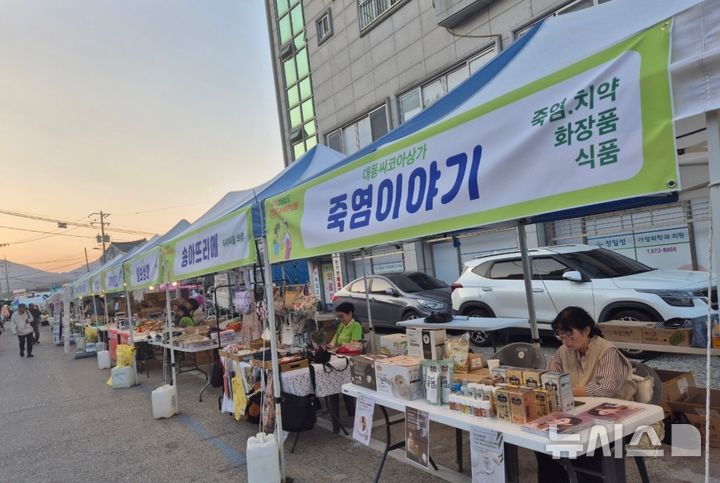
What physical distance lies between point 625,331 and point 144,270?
7.36 m

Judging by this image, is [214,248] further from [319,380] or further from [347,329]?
[347,329]

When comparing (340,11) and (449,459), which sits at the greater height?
(340,11)

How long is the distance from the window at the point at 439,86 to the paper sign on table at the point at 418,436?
9749 mm

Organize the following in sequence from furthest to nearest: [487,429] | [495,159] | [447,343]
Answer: [447,343], [487,429], [495,159]

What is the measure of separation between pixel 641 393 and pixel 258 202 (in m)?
3.37

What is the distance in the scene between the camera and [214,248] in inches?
203

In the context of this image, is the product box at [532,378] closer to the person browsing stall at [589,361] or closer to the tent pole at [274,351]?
the person browsing stall at [589,361]

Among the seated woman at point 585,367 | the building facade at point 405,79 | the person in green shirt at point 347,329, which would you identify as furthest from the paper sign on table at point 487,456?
the building facade at point 405,79

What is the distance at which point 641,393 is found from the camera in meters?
3.04

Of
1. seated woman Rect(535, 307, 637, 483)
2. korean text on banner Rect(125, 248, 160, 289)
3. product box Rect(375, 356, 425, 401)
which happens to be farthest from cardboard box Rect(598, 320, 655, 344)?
korean text on banner Rect(125, 248, 160, 289)

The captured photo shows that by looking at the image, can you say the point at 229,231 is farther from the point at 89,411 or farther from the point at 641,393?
the point at 89,411

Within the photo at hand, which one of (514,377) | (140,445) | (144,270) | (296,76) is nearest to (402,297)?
(144,270)

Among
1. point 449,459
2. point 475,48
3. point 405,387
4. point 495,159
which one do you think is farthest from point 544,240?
point 495,159

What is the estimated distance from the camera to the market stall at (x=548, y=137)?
1.63m
